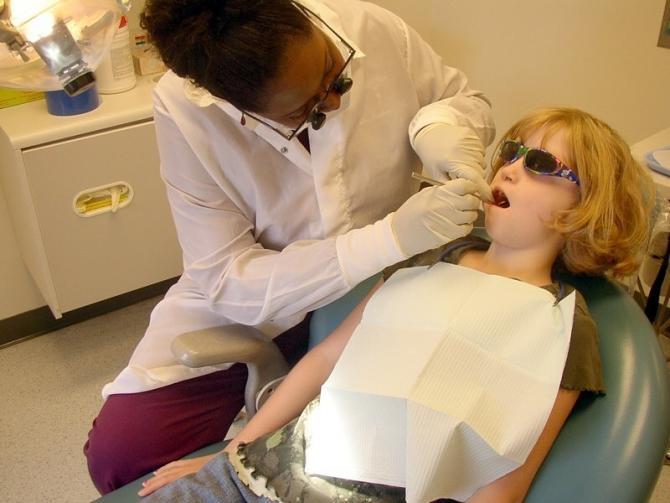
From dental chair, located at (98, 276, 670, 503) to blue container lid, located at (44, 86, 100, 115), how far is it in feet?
4.96

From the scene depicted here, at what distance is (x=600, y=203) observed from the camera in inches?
40.1

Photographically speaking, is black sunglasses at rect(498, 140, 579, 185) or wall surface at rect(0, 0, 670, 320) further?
wall surface at rect(0, 0, 670, 320)

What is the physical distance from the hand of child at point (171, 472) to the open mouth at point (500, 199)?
2.22 feet

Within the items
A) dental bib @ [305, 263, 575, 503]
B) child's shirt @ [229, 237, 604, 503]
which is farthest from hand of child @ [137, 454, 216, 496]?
dental bib @ [305, 263, 575, 503]

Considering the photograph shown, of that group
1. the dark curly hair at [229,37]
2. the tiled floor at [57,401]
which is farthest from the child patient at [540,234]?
the tiled floor at [57,401]

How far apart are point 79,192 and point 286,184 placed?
96 cm

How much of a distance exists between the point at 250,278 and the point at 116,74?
1156mm

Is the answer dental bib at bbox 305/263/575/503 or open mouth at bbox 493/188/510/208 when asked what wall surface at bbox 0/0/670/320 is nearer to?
open mouth at bbox 493/188/510/208

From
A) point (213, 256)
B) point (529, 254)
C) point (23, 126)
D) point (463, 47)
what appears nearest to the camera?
point (529, 254)

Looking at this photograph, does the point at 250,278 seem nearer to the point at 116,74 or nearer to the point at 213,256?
the point at 213,256

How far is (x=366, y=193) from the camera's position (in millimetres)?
1305

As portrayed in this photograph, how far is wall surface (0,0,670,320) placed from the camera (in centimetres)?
174

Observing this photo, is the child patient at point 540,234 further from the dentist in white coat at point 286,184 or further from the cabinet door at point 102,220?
the cabinet door at point 102,220

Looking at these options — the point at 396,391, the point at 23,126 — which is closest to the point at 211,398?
the point at 396,391
